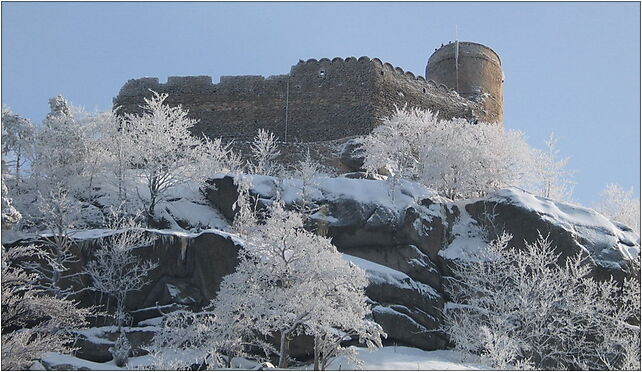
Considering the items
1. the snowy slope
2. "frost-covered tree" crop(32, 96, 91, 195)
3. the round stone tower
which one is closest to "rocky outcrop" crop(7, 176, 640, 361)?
the snowy slope

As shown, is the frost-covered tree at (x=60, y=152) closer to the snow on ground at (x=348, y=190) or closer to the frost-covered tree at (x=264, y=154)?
the snow on ground at (x=348, y=190)

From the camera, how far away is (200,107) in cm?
3850

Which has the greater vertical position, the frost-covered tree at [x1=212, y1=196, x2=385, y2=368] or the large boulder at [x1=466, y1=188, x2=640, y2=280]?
the large boulder at [x1=466, y1=188, x2=640, y2=280]

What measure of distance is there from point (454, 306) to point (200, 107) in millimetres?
17705

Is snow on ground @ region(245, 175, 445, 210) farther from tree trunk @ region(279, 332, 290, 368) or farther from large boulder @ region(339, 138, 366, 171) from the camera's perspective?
tree trunk @ region(279, 332, 290, 368)

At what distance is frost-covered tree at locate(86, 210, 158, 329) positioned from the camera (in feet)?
76.3

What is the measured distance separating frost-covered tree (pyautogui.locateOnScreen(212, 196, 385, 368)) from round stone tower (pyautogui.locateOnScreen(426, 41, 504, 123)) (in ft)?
81.1

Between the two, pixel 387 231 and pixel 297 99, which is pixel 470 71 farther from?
pixel 387 231

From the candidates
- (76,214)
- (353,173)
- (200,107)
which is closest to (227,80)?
(200,107)

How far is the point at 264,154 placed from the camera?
33.9 metres

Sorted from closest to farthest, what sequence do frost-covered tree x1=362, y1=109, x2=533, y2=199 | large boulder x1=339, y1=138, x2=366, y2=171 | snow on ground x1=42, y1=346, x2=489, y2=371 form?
snow on ground x1=42, y1=346, x2=489, y2=371 < frost-covered tree x1=362, y1=109, x2=533, y2=199 < large boulder x1=339, y1=138, x2=366, y2=171

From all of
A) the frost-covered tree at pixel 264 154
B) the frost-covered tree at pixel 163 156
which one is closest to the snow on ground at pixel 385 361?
the frost-covered tree at pixel 163 156

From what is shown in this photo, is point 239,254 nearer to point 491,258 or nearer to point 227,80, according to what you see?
point 491,258

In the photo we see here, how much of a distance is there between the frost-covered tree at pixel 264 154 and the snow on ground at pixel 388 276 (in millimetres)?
8917
